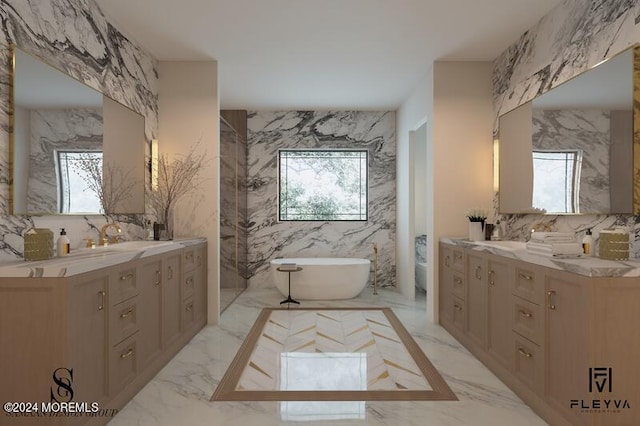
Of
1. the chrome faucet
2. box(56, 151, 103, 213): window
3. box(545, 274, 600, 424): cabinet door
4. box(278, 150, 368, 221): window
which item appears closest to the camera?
box(545, 274, 600, 424): cabinet door

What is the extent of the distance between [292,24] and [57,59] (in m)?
1.77

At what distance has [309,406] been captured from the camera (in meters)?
2.33

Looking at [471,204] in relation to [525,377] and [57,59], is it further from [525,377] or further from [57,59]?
[57,59]

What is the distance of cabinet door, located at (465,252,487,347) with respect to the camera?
304 centimetres

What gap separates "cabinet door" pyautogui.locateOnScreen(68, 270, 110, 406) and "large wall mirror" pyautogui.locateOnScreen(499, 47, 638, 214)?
10.0 ft

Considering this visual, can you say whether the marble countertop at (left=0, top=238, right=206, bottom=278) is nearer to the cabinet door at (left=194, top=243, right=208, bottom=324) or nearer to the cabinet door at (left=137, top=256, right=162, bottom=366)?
the cabinet door at (left=137, top=256, right=162, bottom=366)

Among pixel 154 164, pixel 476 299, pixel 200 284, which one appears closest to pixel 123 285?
pixel 200 284

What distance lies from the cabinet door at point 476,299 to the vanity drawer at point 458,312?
108 mm

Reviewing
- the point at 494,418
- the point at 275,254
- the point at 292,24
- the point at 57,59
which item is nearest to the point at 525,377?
the point at 494,418

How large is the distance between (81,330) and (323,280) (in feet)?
11.4

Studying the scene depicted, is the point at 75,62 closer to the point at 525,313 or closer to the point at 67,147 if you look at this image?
the point at 67,147

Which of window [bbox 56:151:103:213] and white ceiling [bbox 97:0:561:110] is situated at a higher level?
white ceiling [bbox 97:0:561:110]

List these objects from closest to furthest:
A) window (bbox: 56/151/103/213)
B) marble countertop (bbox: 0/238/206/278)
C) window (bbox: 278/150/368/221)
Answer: marble countertop (bbox: 0/238/206/278), window (bbox: 56/151/103/213), window (bbox: 278/150/368/221)

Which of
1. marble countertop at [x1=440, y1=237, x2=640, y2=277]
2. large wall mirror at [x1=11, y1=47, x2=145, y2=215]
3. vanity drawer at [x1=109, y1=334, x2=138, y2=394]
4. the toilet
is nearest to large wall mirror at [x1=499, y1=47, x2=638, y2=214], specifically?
marble countertop at [x1=440, y1=237, x2=640, y2=277]
